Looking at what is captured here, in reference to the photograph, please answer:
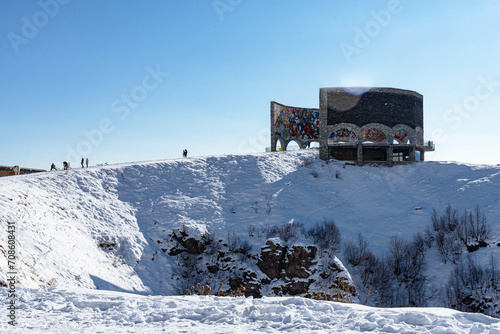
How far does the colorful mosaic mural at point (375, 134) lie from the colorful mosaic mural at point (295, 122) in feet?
27.9

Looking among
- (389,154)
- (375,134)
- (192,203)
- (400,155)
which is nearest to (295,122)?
(375,134)

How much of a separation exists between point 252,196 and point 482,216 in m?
17.0

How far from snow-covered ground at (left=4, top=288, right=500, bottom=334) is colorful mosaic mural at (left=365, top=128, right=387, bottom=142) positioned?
33409 millimetres

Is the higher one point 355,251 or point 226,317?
point 226,317

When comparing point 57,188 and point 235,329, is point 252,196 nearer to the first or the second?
point 57,188

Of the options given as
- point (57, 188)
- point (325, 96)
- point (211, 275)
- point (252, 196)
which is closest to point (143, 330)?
point (211, 275)

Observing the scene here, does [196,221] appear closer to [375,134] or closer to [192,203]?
[192,203]

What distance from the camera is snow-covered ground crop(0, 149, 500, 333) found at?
26.5 ft

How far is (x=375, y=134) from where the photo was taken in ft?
131

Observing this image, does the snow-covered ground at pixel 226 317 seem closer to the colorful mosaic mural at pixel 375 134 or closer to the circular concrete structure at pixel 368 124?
the circular concrete structure at pixel 368 124

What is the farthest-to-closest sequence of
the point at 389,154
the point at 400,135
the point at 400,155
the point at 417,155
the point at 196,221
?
the point at 400,155, the point at 417,155, the point at 400,135, the point at 389,154, the point at 196,221

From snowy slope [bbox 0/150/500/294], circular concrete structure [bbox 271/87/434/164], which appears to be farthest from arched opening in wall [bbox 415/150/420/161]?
snowy slope [bbox 0/150/500/294]

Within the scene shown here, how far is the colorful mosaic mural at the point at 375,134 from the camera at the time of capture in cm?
3991

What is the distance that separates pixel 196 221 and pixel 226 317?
18.5 m
